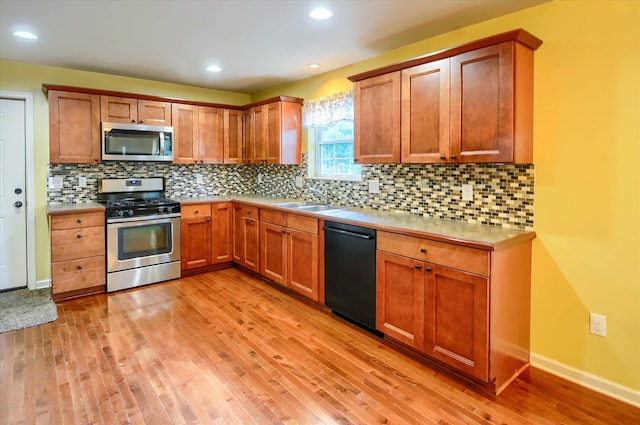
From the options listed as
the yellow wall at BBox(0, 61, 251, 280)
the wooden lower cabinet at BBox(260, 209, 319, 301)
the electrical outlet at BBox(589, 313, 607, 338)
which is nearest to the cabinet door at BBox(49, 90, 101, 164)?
the yellow wall at BBox(0, 61, 251, 280)

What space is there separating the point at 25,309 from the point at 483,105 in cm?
420

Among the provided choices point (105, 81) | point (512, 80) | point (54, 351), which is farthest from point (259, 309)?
point (105, 81)

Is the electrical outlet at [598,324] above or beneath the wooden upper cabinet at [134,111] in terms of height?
beneath

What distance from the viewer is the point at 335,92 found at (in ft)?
13.6

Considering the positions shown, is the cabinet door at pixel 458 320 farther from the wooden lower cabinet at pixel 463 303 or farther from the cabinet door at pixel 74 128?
the cabinet door at pixel 74 128

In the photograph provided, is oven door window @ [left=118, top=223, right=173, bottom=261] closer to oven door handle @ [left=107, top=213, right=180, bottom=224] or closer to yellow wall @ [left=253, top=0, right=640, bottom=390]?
oven door handle @ [left=107, top=213, right=180, bottom=224]

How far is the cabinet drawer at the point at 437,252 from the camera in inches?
87.0

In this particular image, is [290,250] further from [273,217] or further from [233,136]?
[233,136]

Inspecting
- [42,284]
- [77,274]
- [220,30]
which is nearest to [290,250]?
[220,30]

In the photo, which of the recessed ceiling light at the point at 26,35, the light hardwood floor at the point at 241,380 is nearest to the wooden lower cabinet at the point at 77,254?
the light hardwood floor at the point at 241,380

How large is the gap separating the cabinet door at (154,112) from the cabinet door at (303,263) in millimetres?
2152

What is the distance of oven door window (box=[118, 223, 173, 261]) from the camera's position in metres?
4.07

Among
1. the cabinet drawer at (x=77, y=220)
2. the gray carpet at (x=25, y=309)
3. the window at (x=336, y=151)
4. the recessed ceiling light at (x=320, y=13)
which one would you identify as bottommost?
the gray carpet at (x=25, y=309)

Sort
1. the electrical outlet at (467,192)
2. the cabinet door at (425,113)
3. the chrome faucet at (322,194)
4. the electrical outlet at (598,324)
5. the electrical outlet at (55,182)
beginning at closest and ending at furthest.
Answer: the electrical outlet at (598,324) < the cabinet door at (425,113) < the electrical outlet at (467,192) < the electrical outlet at (55,182) < the chrome faucet at (322,194)
